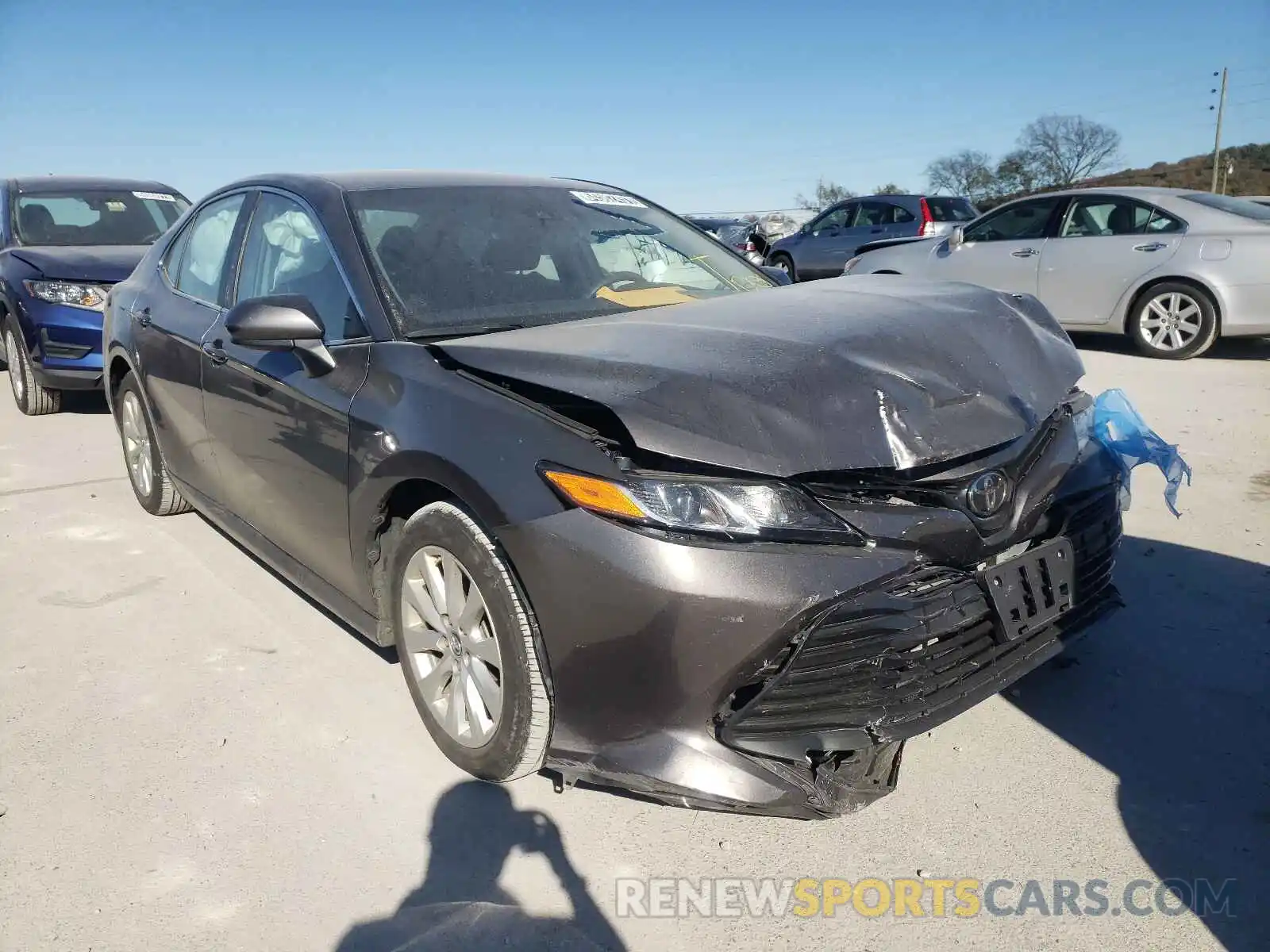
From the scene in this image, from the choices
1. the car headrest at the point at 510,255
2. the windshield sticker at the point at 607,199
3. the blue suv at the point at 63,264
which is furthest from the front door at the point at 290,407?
the blue suv at the point at 63,264

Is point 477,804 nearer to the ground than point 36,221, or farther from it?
nearer to the ground

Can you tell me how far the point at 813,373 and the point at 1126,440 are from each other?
1295mm

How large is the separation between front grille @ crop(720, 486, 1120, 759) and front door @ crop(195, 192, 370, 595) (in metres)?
1.41

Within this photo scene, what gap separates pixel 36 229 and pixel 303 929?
750cm

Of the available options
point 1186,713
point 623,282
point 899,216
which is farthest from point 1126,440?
point 899,216

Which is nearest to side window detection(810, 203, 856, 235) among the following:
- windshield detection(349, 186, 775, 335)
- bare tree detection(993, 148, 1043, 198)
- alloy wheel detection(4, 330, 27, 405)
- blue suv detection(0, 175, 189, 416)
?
blue suv detection(0, 175, 189, 416)

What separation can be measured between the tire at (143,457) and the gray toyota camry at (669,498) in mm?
1633

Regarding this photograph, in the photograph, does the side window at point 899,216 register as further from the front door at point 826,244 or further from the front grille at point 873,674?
the front grille at point 873,674

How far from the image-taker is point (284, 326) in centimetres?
276

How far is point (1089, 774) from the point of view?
8.34ft

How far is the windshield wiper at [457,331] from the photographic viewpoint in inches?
109

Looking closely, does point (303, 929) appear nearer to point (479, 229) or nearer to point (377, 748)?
point (377, 748)

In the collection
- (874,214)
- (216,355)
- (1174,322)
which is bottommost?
(1174,322)

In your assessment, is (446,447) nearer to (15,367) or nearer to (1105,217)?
(15,367)
